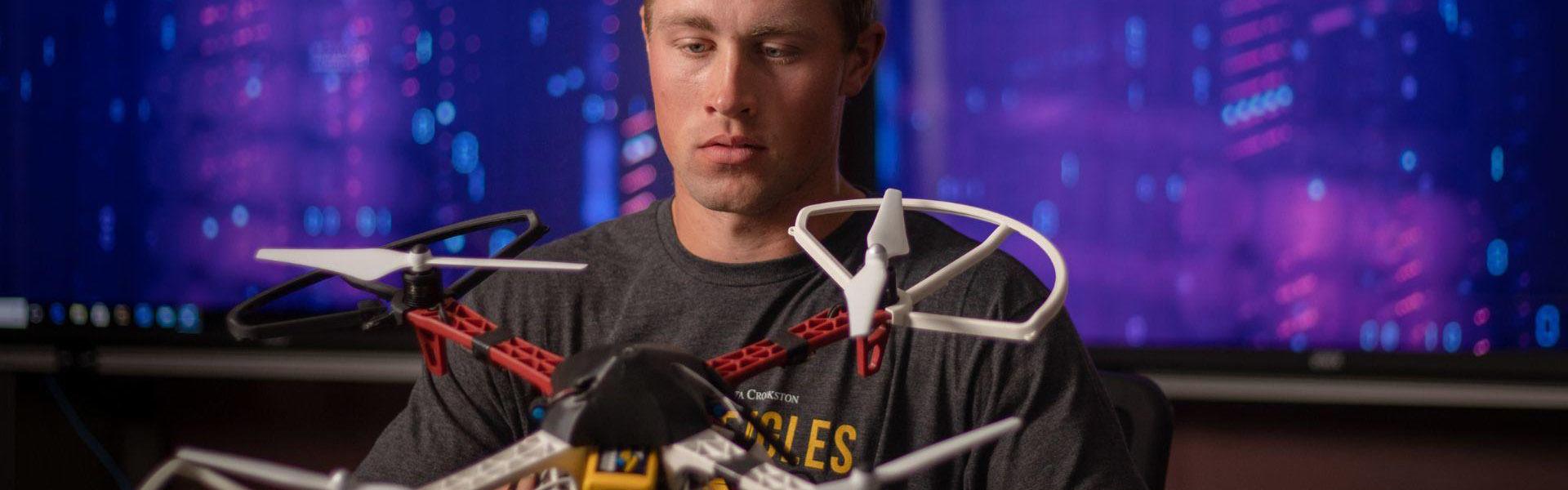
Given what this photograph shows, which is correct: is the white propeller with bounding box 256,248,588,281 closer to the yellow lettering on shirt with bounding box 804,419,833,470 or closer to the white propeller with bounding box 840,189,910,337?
the white propeller with bounding box 840,189,910,337

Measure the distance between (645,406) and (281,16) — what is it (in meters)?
1.65

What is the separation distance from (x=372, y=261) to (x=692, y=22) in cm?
43

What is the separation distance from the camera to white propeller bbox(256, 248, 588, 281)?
70 cm

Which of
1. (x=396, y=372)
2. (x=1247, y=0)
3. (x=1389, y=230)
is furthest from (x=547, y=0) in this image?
(x=1389, y=230)

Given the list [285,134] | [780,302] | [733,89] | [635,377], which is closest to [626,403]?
[635,377]

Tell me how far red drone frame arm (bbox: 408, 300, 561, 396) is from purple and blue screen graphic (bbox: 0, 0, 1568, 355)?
121cm

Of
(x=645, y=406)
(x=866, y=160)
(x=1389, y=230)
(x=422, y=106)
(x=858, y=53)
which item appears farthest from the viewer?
(x=422, y=106)

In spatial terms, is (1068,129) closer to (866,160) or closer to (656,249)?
(866,160)

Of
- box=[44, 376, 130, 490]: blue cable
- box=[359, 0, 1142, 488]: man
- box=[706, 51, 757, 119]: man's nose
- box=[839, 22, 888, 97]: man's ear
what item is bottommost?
box=[44, 376, 130, 490]: blue cable

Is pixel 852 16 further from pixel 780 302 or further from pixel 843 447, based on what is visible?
pixel 843 447

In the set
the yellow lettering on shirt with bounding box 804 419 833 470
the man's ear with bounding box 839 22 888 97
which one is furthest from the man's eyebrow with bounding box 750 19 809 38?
the yellow lettering on shirt with bounding box 804 419 833 470

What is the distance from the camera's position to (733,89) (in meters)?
1.05

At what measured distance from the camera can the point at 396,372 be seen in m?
1.96

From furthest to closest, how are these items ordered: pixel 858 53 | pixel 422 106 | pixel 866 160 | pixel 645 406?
pixel 422 106, pixel 866 160, pixel 858 53, pixel 645 406
